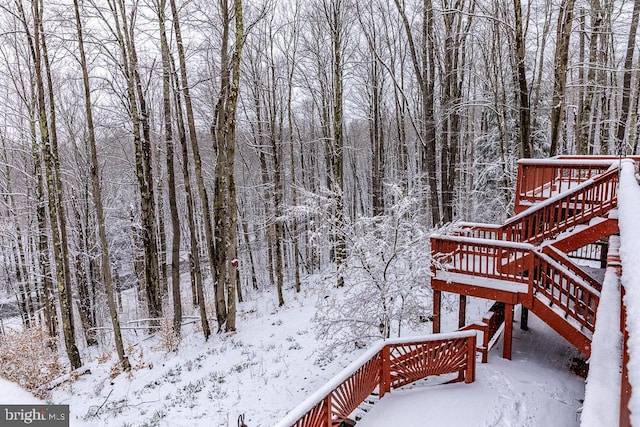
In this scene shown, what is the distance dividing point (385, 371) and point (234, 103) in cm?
811

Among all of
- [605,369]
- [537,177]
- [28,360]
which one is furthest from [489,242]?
[28,360]

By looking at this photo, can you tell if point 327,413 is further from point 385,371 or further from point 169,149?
point 169,149

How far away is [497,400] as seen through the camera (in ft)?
19.7

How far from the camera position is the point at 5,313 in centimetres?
2405

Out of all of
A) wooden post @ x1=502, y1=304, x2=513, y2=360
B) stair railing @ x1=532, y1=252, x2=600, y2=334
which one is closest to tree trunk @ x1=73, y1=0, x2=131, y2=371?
wooden post @ x1=502, y1=304, x2=513, y2=360

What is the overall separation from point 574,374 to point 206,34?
14387 mm

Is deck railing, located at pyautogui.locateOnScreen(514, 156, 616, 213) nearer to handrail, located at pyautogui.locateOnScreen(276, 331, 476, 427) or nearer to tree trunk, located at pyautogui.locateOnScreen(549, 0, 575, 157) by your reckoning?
tree trunk, located at pyautogui.locateOnScreen(549, 0, 575, 157)

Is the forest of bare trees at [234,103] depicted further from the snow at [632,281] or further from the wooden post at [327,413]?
the snow at [632,281]

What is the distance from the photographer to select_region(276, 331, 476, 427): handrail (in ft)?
17.1

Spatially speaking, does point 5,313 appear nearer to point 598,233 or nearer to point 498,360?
point 498,360

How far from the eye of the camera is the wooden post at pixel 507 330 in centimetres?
734

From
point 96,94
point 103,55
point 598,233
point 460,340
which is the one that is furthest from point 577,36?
point 96,94

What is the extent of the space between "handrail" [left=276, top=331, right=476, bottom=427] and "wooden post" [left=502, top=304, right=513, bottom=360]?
1.09 meters

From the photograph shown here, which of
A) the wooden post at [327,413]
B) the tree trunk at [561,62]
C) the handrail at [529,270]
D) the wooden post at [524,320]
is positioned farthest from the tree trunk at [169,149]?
the tree trunk at [561,62]
